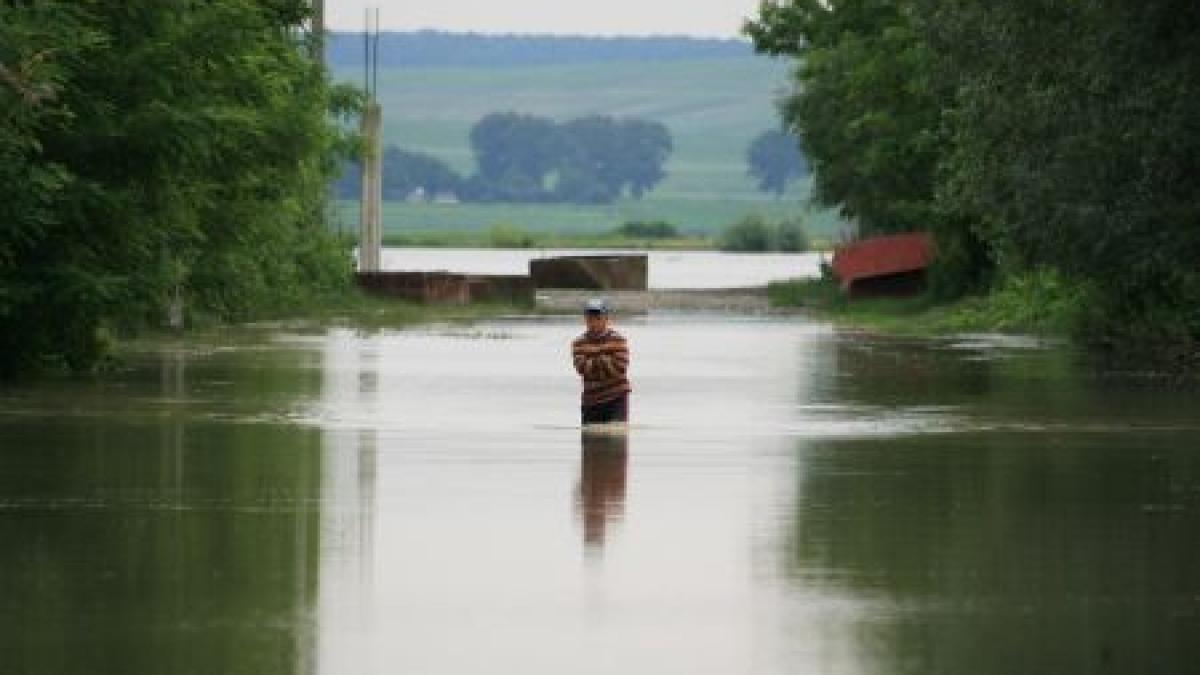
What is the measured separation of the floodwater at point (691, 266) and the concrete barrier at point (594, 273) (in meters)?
4.85

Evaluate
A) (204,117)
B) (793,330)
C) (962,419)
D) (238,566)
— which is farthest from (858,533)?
(793,330)

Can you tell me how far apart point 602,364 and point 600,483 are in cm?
449

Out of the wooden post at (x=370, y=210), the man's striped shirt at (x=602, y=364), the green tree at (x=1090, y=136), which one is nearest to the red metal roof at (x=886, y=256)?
the wooden post at (x=370, y=210)

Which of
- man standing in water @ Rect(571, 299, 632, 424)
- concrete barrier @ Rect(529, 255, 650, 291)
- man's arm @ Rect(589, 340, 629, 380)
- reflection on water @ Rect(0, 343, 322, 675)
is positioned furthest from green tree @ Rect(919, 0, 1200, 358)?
concrete barrier @ Rect(529, 255, 650, 291)

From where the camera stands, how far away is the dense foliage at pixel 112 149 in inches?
1188

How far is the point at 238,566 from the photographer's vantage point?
16344mm

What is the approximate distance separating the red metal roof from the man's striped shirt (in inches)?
1480

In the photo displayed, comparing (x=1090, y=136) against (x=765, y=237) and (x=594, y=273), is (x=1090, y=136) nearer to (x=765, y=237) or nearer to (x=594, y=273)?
(x=594, y=273)

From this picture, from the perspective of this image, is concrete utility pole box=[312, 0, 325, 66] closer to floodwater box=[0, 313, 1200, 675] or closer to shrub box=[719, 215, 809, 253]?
floodwater box=[0, 313, 1200, 675]

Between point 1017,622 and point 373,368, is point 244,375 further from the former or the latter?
point 1017,622

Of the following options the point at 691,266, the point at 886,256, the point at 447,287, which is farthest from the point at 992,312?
the point at 691,266

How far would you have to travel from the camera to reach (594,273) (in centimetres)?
7806

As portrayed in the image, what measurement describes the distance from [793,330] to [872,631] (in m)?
40.0

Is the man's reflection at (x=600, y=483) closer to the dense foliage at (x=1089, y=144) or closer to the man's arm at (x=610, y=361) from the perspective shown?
the man's arm at (x=610, y=361)
